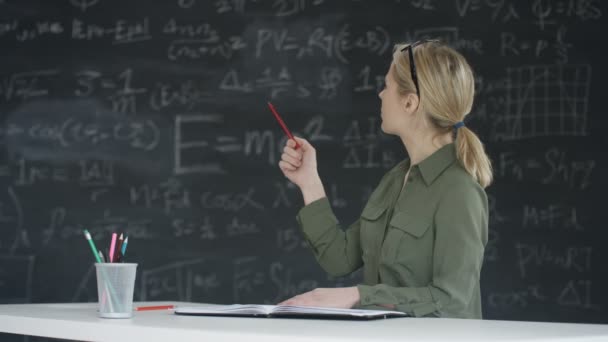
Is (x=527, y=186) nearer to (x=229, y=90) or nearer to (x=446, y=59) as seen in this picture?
(x=229, y=90)

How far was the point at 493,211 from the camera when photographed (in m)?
3.72

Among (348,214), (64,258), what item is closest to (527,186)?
(348,214)

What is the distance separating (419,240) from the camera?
1.91 meters

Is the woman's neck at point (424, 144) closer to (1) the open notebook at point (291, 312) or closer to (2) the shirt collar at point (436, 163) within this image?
(2) the shirt collar at point (436, 163)

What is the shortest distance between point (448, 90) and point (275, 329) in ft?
2.99

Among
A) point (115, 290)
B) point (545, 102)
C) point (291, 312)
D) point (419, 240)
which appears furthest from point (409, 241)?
point (545, 102)

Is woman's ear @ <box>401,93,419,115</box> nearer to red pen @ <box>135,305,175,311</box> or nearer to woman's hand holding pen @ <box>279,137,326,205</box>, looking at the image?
woman's hand holding pen @ <box>279,137,326,205</box>

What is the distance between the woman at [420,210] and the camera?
5.74 feet

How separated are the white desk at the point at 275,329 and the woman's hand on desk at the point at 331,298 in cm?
15

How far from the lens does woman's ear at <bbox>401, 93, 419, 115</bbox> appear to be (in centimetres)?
205

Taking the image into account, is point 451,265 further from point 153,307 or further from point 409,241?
point 153,307

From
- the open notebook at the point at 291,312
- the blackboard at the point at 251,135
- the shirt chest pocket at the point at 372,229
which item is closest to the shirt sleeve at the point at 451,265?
the open notebook at the point at 291,312

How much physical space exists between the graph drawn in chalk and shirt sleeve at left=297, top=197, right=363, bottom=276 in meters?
1.74

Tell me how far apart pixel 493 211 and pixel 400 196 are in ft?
5.79
